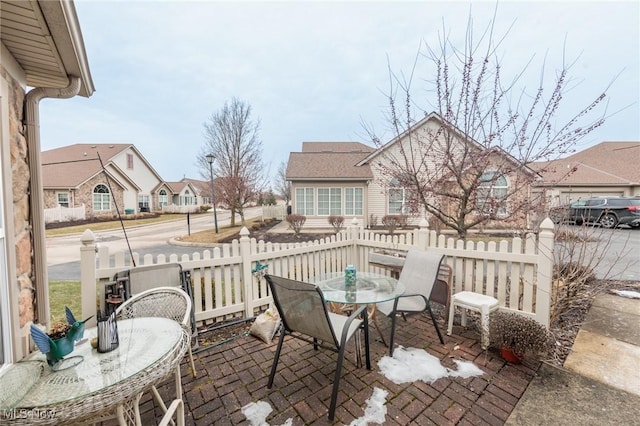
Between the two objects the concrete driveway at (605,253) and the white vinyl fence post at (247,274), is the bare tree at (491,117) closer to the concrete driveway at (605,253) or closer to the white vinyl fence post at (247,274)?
the concrete driveway at (605,253)

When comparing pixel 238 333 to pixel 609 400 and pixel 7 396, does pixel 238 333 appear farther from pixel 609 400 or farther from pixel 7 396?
pixel 609 400

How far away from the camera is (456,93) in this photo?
4.21 m

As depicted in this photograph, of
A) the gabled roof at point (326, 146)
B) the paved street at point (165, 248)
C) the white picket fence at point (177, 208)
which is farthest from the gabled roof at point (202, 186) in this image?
the gabled roof at point (326, 146)

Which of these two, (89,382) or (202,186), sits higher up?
(202,186)

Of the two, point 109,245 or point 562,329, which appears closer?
point 562,329

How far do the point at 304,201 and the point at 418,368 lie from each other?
1170 cm

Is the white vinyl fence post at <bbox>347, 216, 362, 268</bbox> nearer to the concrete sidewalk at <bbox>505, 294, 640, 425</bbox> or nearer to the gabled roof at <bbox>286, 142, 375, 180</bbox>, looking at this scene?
the concrete sidewalk at <bbox>505, 294, 640, 425</bbox>

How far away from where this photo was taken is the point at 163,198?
14.0m

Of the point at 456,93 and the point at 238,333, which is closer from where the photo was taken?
the point at 238,333

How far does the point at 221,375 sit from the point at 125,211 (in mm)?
9354

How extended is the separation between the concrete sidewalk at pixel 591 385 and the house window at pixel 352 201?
10818 mm

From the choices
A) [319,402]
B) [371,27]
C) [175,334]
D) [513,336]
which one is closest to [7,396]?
[175,334]

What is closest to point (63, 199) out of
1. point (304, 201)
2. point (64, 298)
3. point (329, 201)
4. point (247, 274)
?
point (304, 201)

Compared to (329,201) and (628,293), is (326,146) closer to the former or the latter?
(329,201)
